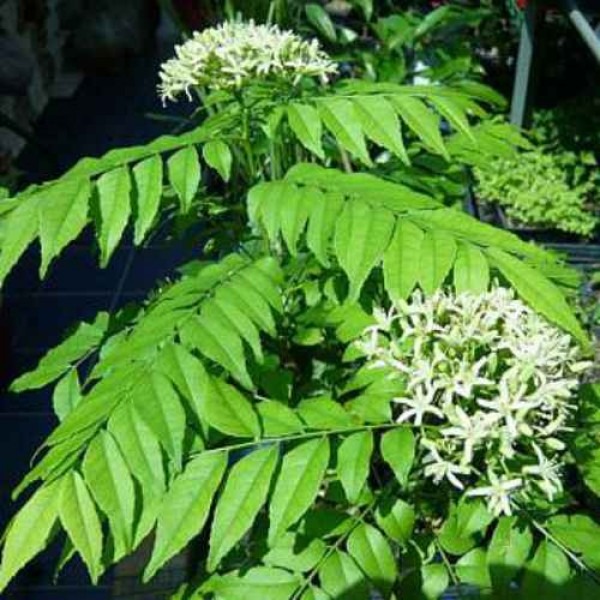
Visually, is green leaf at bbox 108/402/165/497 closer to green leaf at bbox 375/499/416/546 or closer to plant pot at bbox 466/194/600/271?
green leaf at bbox 375/499/416/546

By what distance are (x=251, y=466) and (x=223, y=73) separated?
27.6 inches

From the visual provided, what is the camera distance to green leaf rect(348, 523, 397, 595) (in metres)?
1.24

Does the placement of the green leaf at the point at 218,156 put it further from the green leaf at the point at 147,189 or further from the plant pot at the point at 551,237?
the plant pot at the point at 551,237

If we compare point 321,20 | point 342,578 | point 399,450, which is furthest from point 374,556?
point 321,20

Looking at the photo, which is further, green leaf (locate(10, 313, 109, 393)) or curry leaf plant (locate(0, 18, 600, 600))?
green leaf (locate(10, 313, 109, 393))

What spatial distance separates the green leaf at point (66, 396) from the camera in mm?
1557

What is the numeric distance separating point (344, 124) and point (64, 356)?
1.89ft

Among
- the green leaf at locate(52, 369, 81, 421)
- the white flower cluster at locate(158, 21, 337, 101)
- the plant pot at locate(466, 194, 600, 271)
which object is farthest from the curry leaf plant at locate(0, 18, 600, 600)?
the plant pot at locate(466, 194, 600, 271)

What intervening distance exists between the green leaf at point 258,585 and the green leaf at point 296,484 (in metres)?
0.14

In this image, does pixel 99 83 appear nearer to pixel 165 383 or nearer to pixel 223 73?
pixel 223 73

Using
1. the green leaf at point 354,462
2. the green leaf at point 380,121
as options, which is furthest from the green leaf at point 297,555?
the green leaf at point 380,121

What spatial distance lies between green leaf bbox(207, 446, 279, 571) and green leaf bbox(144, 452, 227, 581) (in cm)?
2

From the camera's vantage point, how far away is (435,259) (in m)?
1.25

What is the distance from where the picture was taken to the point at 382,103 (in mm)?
1471
